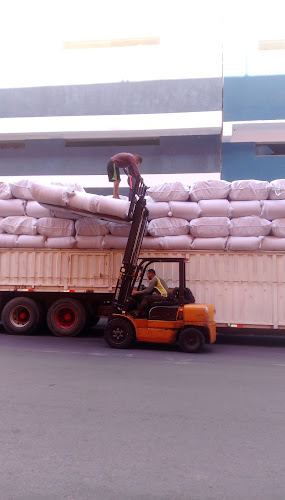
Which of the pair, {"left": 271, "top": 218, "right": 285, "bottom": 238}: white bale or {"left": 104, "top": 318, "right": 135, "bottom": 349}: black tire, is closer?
{"left": 104, "top": 318, "right": 135, "bottom": 349}: black tire

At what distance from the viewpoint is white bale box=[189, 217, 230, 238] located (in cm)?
932

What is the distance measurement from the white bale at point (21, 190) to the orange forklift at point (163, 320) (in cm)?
314

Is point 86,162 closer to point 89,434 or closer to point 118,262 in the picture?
point 118,262

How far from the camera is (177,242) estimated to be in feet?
31.2

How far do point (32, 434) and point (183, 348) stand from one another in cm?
474

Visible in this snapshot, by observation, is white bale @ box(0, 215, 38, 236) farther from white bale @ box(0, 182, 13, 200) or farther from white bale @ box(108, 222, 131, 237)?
white bale @ box(108, 222, 131, 237)

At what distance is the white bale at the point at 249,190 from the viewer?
30.4 feet

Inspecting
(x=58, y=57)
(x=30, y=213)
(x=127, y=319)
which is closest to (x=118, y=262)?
(x=127, y=319)

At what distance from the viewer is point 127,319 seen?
833 centimetres

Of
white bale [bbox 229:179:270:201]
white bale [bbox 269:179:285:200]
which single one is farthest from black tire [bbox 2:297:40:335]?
white bale [bbox 269:179:285:200]

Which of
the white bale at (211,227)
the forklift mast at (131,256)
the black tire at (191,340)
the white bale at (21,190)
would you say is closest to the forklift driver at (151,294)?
the forklift mast at (131,256)

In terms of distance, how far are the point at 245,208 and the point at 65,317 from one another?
15.8ft

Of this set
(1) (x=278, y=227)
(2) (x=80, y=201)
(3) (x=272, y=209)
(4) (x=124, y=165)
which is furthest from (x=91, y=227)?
(1) (x=278, y=227)

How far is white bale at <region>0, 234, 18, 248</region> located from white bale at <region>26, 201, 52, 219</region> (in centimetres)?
A: 67
